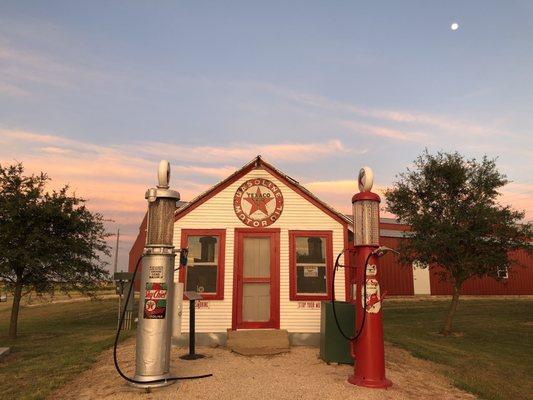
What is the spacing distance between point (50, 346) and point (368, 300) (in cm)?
1058

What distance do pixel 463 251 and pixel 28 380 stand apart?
1594 centimetres

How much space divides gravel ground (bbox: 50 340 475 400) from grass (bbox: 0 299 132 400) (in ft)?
2.02

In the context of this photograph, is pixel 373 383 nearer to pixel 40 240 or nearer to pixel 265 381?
pixel 265 381

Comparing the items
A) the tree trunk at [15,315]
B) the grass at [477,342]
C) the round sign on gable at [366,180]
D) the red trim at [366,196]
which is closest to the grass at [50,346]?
the tree trunk at [15,315]

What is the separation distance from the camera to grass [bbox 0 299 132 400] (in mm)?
7676

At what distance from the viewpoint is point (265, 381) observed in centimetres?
714

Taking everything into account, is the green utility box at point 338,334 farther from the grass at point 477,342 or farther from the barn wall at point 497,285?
the barn wall at point 497,285

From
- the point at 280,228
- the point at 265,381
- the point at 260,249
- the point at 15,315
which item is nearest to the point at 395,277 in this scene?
the point at 280,228

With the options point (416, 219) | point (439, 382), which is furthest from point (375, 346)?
point (416, 219)

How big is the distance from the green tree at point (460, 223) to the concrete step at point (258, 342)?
9.52m

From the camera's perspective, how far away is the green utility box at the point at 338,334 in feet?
28.2

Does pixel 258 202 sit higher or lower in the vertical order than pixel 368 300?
higher

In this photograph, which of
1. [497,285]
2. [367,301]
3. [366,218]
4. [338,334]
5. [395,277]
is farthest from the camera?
[497,285]

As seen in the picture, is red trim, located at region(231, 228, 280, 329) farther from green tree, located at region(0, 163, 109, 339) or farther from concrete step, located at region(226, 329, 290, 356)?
green tree, located at region(0, 163, 109, 339)
